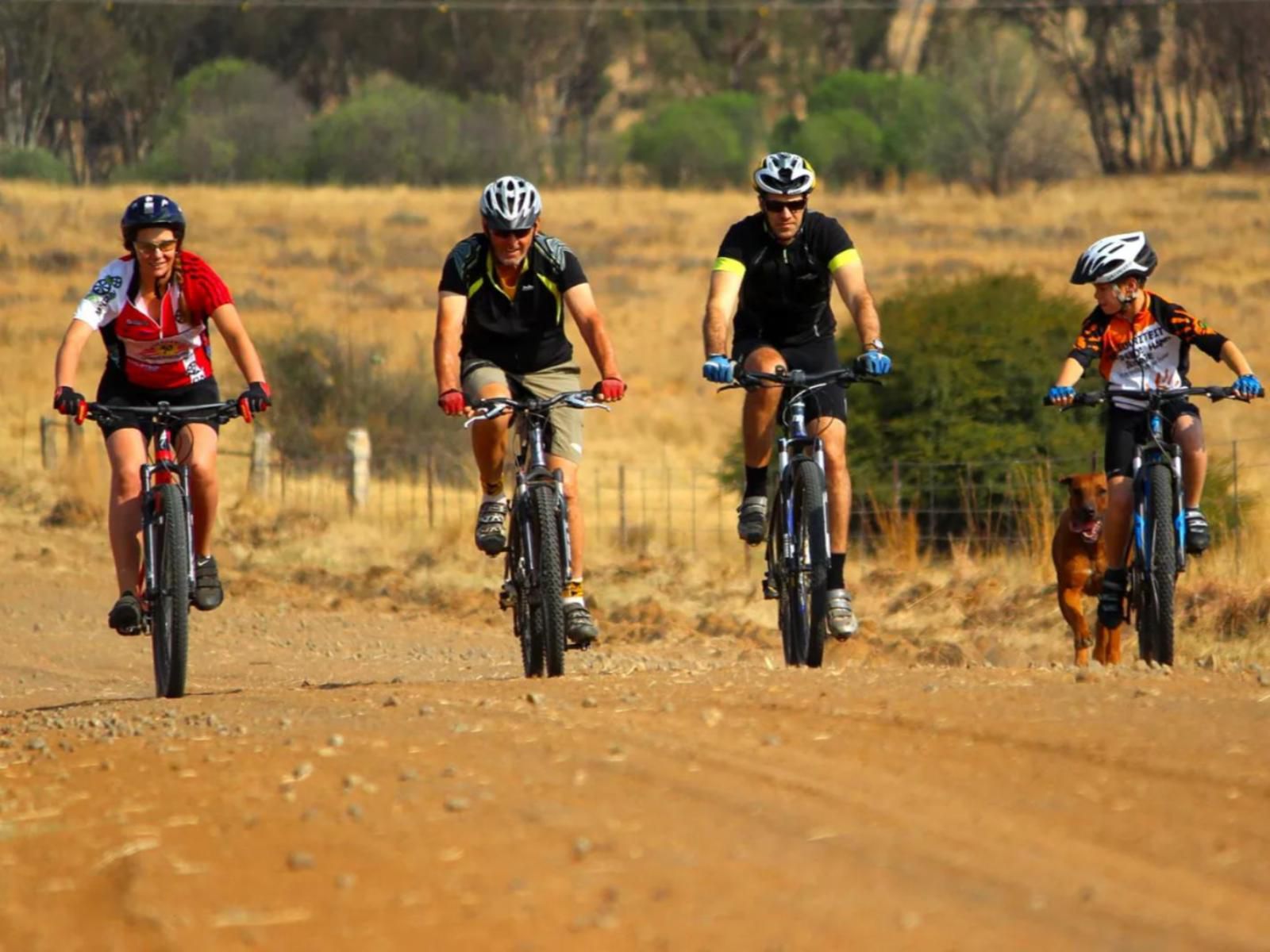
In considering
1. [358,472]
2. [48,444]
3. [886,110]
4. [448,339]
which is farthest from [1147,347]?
[886,110]

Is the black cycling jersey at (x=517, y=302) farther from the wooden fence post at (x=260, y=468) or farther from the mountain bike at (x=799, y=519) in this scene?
the wooden fence post at (x=260, y=468)

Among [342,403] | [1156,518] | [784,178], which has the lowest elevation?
[1156,518]

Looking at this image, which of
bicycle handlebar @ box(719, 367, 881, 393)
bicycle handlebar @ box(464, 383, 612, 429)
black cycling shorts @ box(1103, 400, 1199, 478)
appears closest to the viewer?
bicycle handlebar @ box(464, 383, 612, 429)

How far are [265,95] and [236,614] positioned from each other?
58.2 m

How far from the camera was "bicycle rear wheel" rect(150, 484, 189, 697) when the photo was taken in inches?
352

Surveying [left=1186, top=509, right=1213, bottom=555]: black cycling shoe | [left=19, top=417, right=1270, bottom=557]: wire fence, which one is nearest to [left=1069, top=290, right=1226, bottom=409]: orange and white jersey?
[left=1186, top=509, right=1213, bottom=555]: black cycling shoe

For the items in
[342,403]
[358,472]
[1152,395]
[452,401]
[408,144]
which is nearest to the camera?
[452,401]

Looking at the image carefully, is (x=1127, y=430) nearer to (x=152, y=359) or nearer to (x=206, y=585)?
(x=206, y=585)

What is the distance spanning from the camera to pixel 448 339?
8.87 meters

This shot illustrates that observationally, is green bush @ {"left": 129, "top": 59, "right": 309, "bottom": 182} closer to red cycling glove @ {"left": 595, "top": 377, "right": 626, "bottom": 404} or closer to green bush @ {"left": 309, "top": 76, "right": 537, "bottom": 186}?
green bush @ {"left": 309, "top": 76, "right": 537, "bottom": 186}

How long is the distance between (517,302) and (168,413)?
1.60 m

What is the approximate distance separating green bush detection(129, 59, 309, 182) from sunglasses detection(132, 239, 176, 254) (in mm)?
56918

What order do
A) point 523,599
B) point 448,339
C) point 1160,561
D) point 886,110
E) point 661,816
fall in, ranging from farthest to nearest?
point 886,110 → point 1160,561 → point 523,599 → point 448,339 → point 661,816

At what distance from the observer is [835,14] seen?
9244 centimetres
